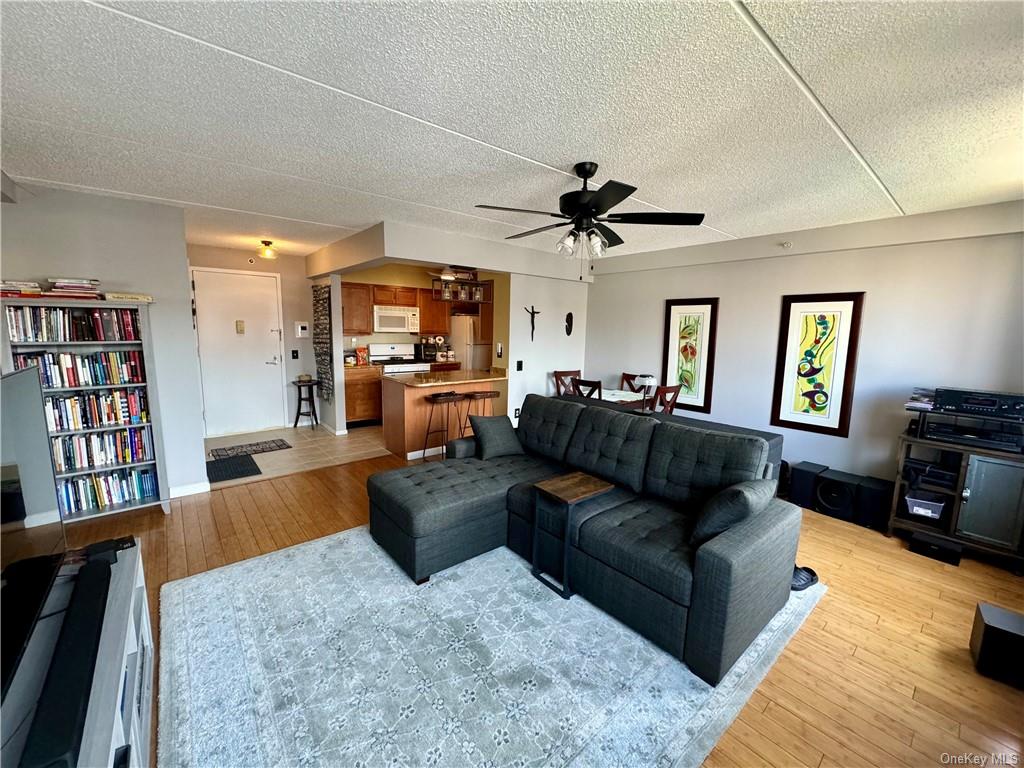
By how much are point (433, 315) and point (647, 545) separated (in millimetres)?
5877

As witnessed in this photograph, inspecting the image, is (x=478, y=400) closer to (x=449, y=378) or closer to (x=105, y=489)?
(x=449, y=378)

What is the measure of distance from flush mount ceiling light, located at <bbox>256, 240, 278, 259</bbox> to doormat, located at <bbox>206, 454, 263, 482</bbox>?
252cm

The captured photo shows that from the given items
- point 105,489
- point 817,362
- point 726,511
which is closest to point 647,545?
point 726,511

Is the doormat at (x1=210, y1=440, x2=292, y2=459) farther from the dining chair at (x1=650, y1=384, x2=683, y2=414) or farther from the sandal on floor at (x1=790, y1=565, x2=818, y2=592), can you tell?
the sandal on floor at (x1=790, y1=565, x2=818, y2=592)

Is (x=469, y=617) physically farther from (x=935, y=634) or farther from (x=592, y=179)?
(x=592, y=179)

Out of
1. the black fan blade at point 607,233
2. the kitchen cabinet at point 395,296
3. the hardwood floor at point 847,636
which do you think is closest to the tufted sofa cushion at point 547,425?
the black fan blade at point 607,233

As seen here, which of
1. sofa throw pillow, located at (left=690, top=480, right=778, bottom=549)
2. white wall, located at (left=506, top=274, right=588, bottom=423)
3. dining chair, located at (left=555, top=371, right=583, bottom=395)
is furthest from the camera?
dining chair, located at (left=555, top=371, right=583, bottom=395)

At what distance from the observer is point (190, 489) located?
3816 mm

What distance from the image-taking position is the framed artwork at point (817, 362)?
152 inches

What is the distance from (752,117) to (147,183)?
12.7 ft

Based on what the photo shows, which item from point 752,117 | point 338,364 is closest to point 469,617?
point 752,117

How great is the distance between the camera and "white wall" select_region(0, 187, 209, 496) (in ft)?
9.85

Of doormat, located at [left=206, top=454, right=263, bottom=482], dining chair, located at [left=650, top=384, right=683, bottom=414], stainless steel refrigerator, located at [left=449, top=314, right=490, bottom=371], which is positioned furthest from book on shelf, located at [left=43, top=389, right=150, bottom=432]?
dining chair, located at [left=650, top=384, right=683, bottom=414]
